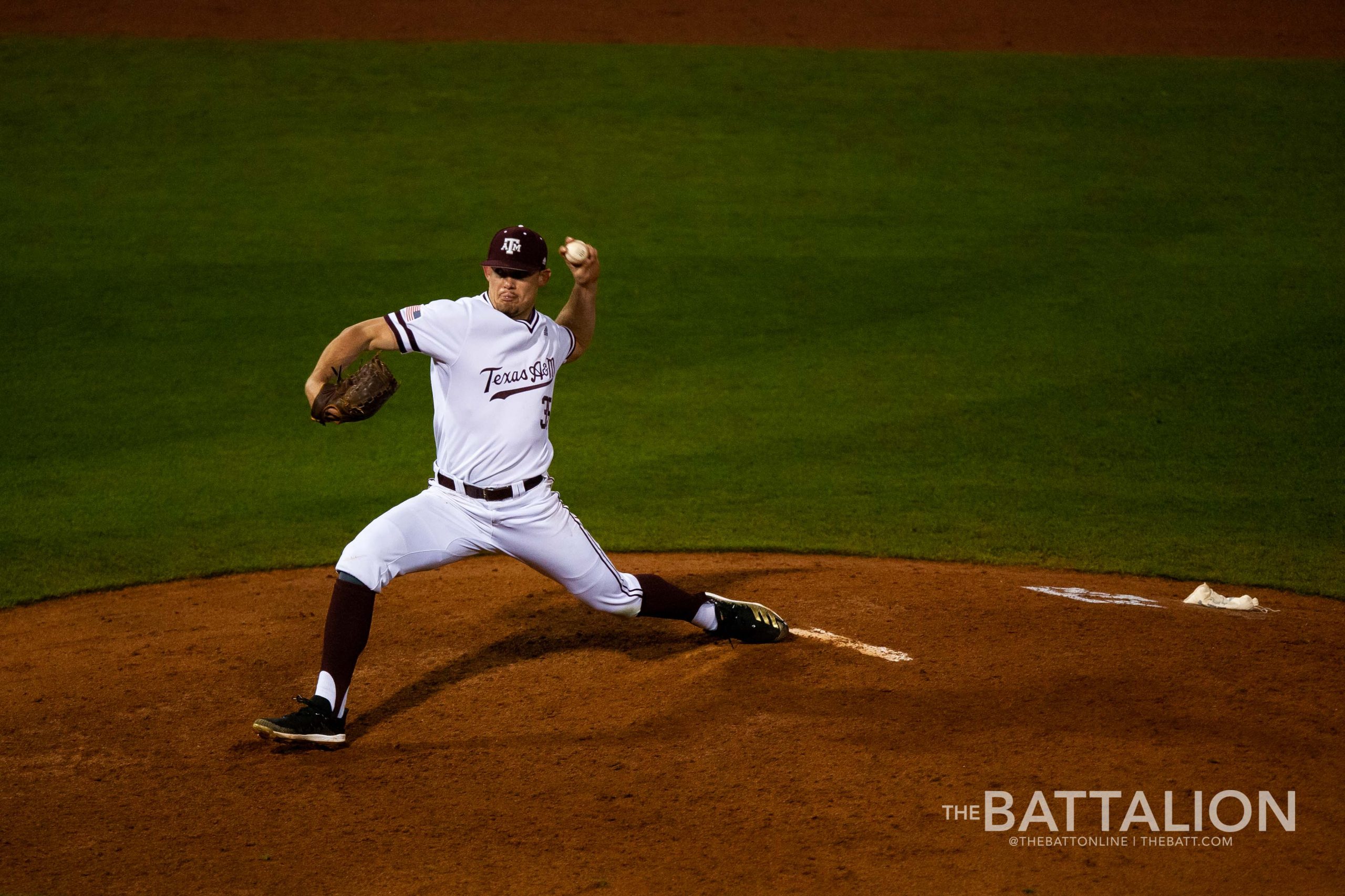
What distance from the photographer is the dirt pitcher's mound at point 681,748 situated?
3822mm

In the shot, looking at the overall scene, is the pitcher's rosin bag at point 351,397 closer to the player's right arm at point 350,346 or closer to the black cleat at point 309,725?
the player's right arm at point 350,346

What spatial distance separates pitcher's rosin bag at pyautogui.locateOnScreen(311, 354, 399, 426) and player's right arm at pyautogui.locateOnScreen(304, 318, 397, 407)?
3 cm

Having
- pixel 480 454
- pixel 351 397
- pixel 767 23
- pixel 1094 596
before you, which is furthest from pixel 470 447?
pixel 767 23

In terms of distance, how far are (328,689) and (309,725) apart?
140 millimetres

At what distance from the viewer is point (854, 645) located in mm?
5254

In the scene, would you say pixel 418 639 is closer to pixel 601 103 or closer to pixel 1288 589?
pixel 1288 589

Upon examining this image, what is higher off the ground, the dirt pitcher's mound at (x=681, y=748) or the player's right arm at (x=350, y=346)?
the player's right arm at (x=350, y=346)

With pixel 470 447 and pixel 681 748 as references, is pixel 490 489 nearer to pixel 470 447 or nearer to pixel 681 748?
pixel 470 447

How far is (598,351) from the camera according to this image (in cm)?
1006

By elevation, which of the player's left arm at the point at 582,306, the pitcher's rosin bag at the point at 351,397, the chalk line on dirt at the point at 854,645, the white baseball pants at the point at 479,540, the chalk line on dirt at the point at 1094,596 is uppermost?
the player's left arm at the point at 582,306

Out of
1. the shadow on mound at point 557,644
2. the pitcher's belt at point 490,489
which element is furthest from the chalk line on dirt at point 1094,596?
the pitcher's belt at point 490,489

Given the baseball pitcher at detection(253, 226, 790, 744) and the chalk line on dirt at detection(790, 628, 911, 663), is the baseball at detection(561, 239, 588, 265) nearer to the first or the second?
the baseball pitcher at detection(253, 226, 790, 744)

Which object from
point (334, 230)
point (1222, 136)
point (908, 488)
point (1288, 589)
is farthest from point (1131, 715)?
point (1222, 136)

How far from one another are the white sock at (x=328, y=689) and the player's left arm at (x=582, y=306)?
1.50m
